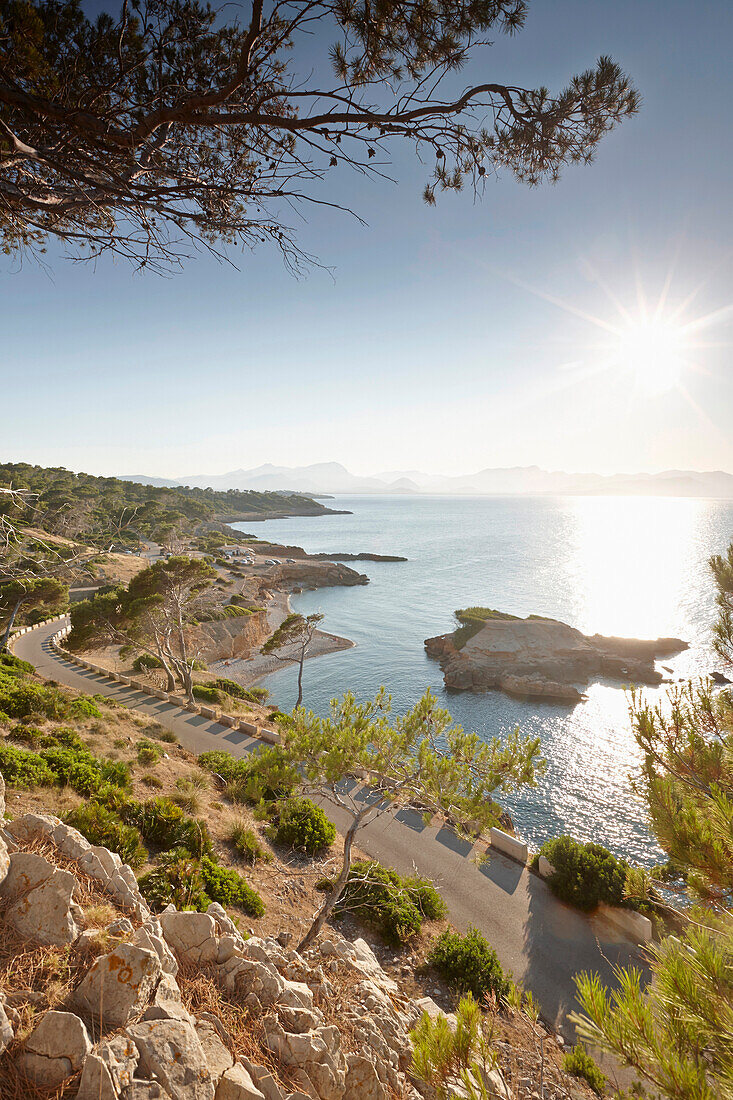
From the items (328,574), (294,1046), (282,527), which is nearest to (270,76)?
(294,1046)

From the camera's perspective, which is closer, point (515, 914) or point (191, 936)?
point (191, 936)

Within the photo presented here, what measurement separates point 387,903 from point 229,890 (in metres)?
3.43

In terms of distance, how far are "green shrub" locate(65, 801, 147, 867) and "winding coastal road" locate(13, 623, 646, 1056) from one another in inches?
275

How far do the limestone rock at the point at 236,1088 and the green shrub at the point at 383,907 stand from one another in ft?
22.0

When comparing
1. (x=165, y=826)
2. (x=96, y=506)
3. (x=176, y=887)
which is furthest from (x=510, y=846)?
(x=96, y=506)

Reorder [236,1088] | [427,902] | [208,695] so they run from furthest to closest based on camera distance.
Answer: [208,695], [427,902], [236,1088]

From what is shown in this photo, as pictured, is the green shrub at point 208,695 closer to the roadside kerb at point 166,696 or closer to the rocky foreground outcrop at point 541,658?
the roadside kerb at point 166,696

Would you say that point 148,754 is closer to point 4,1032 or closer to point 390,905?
Result: point 390,905

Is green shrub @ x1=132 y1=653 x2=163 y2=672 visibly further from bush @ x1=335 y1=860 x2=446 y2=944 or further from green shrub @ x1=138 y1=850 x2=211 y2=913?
green shrub @ x1=138 y1=850 x2=211 y2=913

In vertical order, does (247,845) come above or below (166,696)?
above

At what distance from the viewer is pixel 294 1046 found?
4.37m

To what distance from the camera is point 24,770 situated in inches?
386

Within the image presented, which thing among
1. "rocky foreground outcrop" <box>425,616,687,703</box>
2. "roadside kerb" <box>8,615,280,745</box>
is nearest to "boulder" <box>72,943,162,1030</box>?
"roadside kerb" <box>8,615,280,745</box>

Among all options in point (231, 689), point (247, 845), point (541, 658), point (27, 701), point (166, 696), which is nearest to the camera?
point (247, 845)
